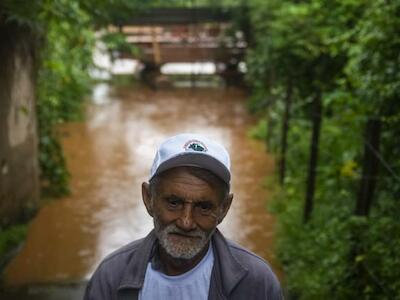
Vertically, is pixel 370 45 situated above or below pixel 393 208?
above

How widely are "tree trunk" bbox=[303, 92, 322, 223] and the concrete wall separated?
3.26 meters

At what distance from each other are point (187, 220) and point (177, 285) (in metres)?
0.24

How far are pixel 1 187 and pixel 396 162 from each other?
13.3 ft

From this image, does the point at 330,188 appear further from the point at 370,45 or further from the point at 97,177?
the point at 97,177

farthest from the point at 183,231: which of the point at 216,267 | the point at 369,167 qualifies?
the point at 369,167

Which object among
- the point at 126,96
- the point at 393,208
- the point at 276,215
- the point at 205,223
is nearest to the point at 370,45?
the point at 393,208

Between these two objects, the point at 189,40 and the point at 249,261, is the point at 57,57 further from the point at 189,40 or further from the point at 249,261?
the point at 249,261

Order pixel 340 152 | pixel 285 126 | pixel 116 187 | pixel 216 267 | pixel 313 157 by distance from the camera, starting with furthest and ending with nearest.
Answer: pixel 116 187
pixel 285 126
pixel 340 152
pixel 313 157
pixel 216 267

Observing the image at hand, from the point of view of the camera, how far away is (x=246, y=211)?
763 cm

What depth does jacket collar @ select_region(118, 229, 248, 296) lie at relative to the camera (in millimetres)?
1934

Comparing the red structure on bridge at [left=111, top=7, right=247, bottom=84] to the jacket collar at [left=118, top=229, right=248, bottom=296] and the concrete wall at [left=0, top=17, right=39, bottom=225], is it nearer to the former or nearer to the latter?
the concrete wall at [left=0, top=17, right=39, bottom=225]

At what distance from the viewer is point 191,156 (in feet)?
6.27

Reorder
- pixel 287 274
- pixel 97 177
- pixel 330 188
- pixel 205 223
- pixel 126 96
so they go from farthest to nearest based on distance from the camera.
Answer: pixel 126 96 < pixel 97 177 < pixel 330 188 < pixel 287 274 < pixel 205 223

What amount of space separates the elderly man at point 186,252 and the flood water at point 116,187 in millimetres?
3340
